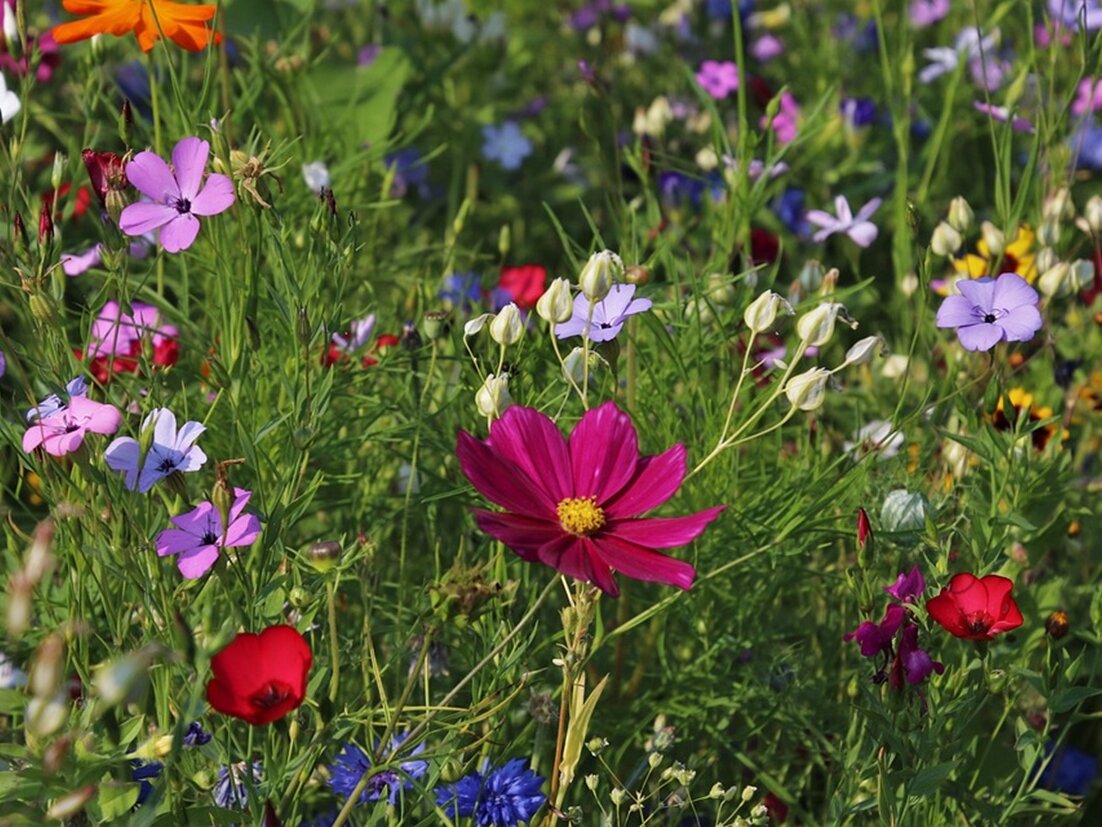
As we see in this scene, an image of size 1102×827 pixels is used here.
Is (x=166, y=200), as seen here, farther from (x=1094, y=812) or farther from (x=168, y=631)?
(x=1094, y=812)

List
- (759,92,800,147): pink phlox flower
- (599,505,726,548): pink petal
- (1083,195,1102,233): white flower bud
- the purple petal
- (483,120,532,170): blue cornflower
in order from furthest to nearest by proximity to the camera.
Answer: (759,92,800,147): pink phlox flower, (483,120,532,170): blue cornflower, (1083,195,1102,233): white flower bud, the purple petal, (599,505,726,548): pink petal

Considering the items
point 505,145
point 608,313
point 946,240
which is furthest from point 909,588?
point 505,145

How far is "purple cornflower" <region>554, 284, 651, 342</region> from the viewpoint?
1.12 m

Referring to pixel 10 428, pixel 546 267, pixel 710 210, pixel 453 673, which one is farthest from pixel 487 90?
pixel 10 428

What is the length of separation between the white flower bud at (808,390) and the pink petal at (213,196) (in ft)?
1.39

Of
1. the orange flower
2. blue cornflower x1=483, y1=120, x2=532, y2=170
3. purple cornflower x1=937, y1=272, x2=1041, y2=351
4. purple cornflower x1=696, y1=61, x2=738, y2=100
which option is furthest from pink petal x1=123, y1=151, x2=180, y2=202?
purple cornflower x1=696, y1=61, x2=738, y2=100

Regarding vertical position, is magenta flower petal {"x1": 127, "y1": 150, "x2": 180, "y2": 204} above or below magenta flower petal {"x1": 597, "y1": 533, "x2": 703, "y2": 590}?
above

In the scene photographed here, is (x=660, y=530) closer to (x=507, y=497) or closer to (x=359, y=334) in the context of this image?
(x=507, y=497)

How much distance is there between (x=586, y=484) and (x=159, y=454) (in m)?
0.30

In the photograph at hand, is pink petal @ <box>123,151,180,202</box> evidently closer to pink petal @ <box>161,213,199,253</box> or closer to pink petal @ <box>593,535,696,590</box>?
pink petal @ <box>161,213,199,253</box>

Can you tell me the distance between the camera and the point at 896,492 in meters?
1.25

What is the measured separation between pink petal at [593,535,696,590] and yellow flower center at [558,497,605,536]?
0.01m

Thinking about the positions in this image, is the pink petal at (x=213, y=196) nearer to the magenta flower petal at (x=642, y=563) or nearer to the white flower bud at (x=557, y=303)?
the white flower bud at (x=557, y=303)

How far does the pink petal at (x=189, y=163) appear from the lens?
1.08 metres
